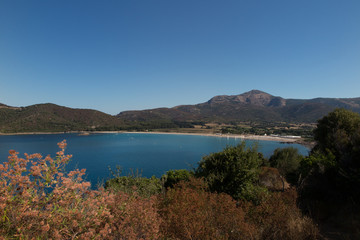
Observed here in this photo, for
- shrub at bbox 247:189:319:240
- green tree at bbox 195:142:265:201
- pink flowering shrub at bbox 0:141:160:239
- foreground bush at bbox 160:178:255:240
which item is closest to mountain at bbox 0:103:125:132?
green tree at bbox 195:142:265:201

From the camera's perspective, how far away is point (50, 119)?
500ft

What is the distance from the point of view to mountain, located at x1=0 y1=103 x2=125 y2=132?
13362cm

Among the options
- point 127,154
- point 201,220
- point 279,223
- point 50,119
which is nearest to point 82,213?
point 201,220

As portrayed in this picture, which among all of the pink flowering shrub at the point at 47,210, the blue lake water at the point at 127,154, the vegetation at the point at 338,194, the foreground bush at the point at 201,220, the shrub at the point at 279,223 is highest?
the pink flowering shrub at the point at 47,210

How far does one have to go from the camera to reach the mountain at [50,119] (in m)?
134

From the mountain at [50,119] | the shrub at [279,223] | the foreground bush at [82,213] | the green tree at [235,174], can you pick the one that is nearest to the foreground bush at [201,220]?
the foreground bush at [82,213]

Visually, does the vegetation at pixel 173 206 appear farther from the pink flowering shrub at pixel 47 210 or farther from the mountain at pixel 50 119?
the mountain at pixel 50 119

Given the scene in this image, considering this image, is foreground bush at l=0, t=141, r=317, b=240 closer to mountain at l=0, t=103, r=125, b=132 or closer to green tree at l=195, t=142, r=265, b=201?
green tree at l=195, t=142, r=265, b=201

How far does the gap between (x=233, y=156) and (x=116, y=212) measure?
Result: 7.87 m

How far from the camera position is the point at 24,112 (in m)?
150

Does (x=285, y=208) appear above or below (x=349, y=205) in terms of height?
above

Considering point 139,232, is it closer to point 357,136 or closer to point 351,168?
point 351,168

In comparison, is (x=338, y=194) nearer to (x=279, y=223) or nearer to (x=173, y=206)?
(x=279, y=223)

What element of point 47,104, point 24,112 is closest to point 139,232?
point 24,112
